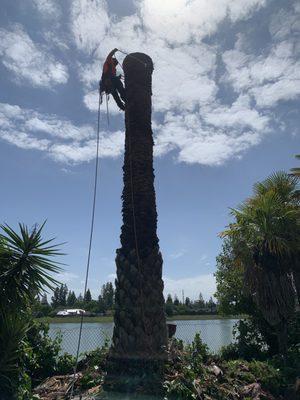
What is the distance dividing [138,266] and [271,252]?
5.85m

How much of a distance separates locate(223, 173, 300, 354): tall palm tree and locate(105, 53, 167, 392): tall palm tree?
5.24 m

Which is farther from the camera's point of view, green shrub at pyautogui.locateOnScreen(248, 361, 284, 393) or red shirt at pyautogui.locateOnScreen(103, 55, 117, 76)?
red shirt at pyautogui.locateOnScreen(103, 55, 117, 76)

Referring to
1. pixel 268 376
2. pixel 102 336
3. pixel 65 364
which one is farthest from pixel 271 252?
pixel 65 364

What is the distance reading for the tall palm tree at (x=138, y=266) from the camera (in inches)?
337

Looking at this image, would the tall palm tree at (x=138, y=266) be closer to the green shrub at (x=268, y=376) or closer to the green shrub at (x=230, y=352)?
the green shrub at (x=268, y=376)

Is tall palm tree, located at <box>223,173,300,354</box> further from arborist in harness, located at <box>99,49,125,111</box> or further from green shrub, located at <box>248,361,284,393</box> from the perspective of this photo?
arborist in harness, located at <box>99,49,125,111</box>

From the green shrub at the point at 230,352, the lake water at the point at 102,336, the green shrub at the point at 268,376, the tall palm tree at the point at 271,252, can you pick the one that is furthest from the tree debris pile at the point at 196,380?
the green shrub at the point at 230,352

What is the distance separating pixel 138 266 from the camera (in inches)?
361

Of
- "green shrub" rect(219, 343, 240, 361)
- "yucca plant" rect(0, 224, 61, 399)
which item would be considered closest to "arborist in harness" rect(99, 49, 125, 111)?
"yucca plant" rect(0, 224, 61, 399)

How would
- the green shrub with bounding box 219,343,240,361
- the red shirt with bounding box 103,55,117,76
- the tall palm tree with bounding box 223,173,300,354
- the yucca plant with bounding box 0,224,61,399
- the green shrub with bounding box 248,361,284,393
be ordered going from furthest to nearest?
the green shrub with bounding box 219,343,240,361
the tall palm tree with bounding box 223,173,300,354
the red shirt with bounding box 103,55,117,76
the green shrub with bounding box 248,361,284,393
the yucca plant with bounding box 0,224,61,399

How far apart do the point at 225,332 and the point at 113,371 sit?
13.7 metres

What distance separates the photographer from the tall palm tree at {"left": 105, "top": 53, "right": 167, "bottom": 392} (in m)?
8.55

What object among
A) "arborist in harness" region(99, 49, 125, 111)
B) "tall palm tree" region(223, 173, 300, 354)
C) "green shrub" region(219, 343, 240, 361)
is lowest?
"green shrub" region(219, 343, 240, 361)

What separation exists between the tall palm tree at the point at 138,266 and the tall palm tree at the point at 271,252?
206 inches
